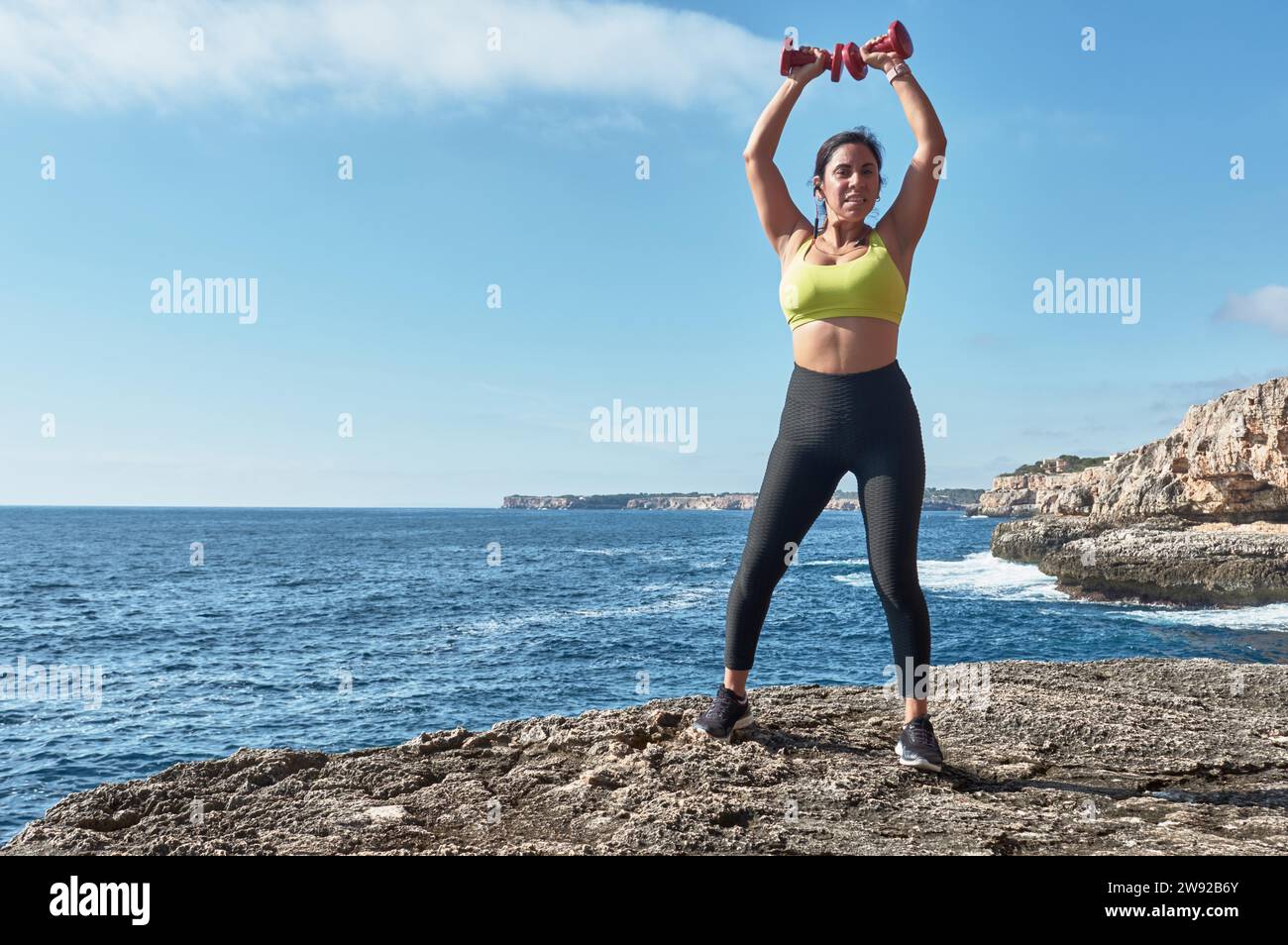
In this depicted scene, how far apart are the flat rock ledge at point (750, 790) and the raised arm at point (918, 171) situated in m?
2.38

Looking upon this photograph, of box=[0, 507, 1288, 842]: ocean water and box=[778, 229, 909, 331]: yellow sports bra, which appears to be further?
box=[0, 507, 1288, 842]: ocean water

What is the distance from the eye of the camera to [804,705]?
477 centimetres

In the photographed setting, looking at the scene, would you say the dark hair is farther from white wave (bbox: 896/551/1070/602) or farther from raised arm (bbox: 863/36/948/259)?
white wave (bbox: 896/551/1070/602)

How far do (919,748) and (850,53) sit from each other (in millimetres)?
3197

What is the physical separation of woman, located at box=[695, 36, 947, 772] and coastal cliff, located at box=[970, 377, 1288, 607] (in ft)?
114

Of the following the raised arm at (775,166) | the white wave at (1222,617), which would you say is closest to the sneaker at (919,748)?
the raised arm at (775,166)

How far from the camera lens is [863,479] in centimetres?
373

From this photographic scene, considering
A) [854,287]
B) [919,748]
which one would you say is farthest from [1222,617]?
[854,287]

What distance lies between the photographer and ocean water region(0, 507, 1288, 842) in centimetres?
1639

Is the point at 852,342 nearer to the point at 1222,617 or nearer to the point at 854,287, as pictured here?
the point at 854,287

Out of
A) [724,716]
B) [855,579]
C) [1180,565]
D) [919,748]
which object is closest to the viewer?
[919,748]

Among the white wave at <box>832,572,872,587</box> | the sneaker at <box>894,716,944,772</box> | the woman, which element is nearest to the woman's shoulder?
the woman
